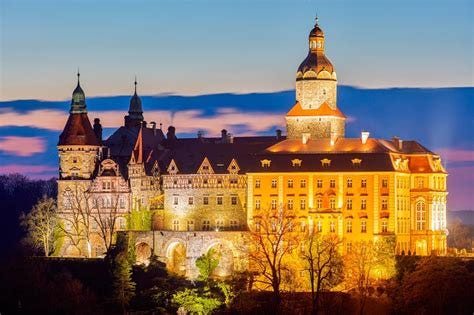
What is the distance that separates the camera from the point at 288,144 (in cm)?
11594

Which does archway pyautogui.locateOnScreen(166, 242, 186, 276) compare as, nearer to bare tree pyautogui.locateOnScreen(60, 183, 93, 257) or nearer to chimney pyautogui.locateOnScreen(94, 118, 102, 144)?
bare tree pyautogui.locateOnScreen(60, 183, 93, 257)

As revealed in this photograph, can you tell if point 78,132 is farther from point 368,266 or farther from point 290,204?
point 368,266

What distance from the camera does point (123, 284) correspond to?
361ft

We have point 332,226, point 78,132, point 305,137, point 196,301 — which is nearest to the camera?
point 196,301

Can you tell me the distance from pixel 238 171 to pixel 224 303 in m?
12.7

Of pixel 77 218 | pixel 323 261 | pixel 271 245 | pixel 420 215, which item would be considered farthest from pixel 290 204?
pixel 77 218

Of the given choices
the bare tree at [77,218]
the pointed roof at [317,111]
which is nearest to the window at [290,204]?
the pointed roof at [317,111]

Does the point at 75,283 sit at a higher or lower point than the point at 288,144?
lower

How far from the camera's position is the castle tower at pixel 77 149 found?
124812 mm

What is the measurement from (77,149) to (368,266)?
2745 cm

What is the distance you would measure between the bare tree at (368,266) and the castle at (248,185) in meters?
2.07

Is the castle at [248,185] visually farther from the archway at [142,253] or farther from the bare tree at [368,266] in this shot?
the bare tree at [368,266]

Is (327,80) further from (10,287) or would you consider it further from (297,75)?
(10,287)

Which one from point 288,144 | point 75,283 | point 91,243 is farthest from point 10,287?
point 288,144
